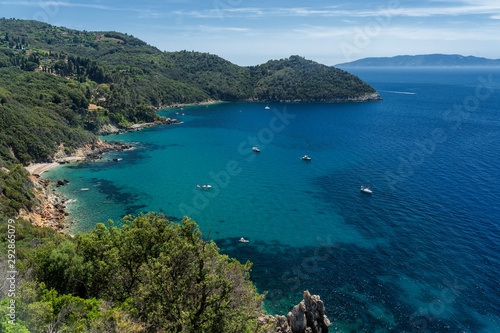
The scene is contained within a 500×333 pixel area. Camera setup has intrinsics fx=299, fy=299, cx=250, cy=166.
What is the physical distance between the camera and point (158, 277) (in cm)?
2239

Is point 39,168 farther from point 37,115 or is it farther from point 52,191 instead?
point 37,115

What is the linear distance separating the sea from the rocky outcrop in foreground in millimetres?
2523

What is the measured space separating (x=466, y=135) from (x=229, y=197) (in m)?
92.3

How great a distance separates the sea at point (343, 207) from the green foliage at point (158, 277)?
46.5 ft

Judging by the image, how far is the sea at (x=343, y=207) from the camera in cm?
3525

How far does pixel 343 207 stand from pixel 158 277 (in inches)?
1720

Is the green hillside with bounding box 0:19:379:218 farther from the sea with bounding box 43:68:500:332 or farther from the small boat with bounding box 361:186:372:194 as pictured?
the small boat with bounding box 361:186:372:194

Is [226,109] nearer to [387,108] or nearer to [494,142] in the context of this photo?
[387,108]

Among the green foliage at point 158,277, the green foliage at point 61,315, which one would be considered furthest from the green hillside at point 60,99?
the green foliage at point 61,315

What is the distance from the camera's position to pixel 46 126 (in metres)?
83.6

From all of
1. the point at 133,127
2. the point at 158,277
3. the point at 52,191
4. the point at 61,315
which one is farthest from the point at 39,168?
the point at 158,277

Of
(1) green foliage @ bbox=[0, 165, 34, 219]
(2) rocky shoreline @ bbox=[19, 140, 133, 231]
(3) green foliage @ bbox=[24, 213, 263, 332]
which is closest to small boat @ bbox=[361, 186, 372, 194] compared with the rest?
(3) green foliage @ bbox=[24, 213, 263, 332]

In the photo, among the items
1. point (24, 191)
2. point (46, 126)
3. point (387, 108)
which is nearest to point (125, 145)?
point (46, 126)

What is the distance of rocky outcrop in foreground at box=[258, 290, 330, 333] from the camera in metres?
29.1
